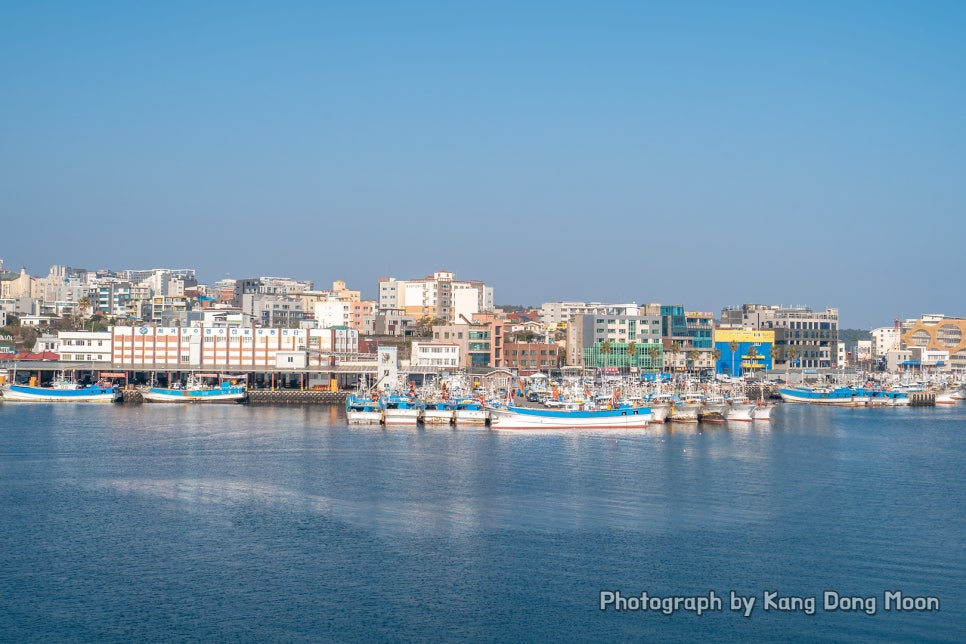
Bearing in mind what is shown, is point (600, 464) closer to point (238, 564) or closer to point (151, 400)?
point (238, 564)

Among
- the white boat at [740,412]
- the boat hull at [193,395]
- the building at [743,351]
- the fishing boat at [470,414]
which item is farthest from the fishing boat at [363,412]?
the building at [743,351]

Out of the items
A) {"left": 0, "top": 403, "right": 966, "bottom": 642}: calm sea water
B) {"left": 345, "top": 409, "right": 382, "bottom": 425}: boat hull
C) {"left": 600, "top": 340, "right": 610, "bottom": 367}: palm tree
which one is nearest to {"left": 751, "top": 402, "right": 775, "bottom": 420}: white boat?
{"left": 0, "top": 403, "right": 966, "bottom": 642}: calm sea water

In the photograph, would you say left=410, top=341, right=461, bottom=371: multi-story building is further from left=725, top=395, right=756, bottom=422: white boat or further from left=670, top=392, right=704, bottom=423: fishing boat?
left=725, top=395, right=756, bottom=422: white boat

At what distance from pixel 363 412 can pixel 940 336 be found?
56134 mm

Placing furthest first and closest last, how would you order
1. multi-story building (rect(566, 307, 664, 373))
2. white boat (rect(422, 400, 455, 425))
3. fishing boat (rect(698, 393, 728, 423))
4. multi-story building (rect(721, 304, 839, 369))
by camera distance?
multi-story building (rect(721, 304, 839, 369)), multi-story building (rect(566, 307, 664, 373)), fishing boat (rect(698, 393, 728, 423)), white boat (rect(422, 400, 455, 425))

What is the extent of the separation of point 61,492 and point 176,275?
252ft

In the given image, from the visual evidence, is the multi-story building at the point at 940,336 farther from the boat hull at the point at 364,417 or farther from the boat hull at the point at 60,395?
the boat hull at the point at 60,395

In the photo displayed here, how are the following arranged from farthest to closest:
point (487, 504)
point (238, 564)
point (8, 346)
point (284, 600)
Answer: point (8, 346)
point (487, 504)
point (238, 564)
point (284, 600)

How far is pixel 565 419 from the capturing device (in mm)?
35250

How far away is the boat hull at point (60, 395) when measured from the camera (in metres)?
44.8

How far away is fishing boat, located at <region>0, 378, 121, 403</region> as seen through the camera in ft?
147

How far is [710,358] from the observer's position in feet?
209

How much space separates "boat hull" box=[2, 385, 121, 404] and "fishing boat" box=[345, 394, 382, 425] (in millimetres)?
13191

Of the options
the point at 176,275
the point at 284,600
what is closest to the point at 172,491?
the point at 284,600
